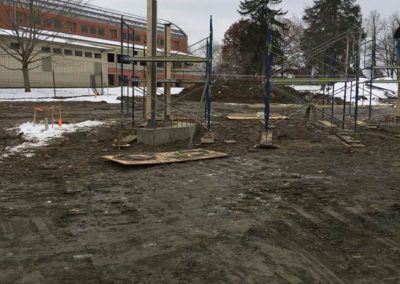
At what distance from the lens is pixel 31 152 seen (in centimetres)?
1220

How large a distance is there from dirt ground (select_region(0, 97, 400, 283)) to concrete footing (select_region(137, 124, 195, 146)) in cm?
219

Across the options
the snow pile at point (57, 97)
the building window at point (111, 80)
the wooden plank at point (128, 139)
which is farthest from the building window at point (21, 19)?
the wooden plank at point (128, 139)

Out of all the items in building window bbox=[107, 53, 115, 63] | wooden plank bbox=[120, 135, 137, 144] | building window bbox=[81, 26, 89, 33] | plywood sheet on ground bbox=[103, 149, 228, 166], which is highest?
building window bbox=[81, 26, 89, 33]

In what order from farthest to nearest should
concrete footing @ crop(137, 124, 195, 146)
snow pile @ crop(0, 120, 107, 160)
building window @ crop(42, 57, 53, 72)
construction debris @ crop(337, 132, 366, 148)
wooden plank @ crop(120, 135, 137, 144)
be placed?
building window @ crop(42, 57, 53, 72), construction debris @ crop(337, 132, 366, 148), wooden plank @ crop(120, 135, 137, 144), concrete footing @ crop(137, 124, 195, 146), snow pile @ crop(0, 120, 107, 160)

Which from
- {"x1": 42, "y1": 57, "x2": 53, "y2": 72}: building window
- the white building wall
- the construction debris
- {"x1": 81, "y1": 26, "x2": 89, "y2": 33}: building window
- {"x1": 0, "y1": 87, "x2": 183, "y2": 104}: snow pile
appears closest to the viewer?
the construction debris

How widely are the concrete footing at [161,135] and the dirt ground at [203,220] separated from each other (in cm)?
219

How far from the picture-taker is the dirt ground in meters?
4.75

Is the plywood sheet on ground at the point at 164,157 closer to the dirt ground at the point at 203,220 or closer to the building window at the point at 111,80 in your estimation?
the dirt ground at the point at 203,220

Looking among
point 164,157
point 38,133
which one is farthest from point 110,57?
point 164,157

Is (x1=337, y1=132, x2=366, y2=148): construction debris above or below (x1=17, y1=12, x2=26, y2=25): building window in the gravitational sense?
below

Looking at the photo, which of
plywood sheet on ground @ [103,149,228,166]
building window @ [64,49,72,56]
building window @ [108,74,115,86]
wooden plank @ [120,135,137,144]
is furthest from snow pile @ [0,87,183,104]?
plywood sheet on ground @ [103,149,228,166]

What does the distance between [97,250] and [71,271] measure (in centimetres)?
58

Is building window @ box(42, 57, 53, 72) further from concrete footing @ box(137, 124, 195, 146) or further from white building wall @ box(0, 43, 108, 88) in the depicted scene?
concrete footing @ box(137, 124, 195, 146)

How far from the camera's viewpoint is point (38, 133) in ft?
50.1
